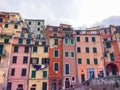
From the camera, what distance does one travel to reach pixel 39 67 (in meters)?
39.4

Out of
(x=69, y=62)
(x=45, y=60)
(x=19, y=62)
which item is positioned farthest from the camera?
(x=69, y=62)

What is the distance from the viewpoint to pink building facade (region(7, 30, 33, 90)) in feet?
123

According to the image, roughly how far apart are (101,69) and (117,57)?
586 centimetres

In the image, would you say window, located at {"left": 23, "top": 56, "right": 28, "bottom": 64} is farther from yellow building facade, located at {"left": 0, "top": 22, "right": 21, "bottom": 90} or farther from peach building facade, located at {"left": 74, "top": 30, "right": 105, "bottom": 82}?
peach building facade, located at {"left": 74, "top": 30, "right": 105, "bottom": 82}

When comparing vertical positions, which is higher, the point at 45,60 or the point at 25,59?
the point at 25,59

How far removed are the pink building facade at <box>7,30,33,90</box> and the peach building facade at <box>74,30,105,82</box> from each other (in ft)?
44.3

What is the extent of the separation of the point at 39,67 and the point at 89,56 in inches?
549

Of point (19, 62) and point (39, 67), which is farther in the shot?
point (39, 67)

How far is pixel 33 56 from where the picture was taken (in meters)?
40.4

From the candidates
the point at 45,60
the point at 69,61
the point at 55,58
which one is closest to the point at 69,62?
the point at 69,61

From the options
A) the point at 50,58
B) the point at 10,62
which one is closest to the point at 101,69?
the point at 50,58

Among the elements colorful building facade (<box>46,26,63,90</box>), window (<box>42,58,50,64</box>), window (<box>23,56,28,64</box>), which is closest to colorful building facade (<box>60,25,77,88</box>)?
colorful building facade (<box>46,26,63,90</box>)

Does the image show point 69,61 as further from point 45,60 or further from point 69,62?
point 45,60

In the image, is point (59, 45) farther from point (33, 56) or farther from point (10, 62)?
point (10, 62)
